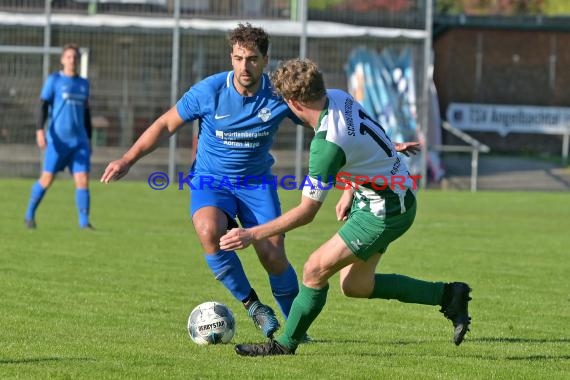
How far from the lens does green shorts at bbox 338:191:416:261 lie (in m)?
6.84

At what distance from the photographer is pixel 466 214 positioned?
19.8 m

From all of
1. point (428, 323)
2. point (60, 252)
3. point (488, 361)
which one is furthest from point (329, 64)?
point (488, 361)

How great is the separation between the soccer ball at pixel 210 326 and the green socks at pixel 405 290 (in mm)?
978

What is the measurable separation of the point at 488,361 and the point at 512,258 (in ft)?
21.6

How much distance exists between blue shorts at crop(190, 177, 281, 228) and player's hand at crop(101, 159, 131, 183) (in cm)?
66

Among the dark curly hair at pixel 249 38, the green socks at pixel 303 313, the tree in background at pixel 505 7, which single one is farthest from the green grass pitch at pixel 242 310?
the tree in background at pixel 505 7

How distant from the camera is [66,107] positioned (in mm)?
15289

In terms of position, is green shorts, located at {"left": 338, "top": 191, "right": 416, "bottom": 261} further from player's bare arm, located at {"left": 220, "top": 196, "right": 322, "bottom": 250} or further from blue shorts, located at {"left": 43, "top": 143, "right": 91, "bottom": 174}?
blue shorts, located at {"left": 43, "top": 143, "right": 91, "bottom": 174}

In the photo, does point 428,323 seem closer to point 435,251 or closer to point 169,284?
point 169,284

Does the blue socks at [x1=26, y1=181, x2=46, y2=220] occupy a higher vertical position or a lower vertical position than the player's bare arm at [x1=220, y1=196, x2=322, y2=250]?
lower

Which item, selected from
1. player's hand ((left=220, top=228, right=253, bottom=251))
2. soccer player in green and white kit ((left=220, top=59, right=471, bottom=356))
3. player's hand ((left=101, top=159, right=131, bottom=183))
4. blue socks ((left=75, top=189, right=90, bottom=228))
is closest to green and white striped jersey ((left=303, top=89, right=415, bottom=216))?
soccer player in green and white kit ((left=220, top=59, right=471, bottom=356))

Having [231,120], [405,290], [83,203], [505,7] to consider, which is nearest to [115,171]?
[231,120]

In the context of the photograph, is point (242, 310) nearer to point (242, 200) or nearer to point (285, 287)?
point (285, 287)

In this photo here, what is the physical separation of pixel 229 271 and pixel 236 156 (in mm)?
772
